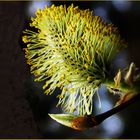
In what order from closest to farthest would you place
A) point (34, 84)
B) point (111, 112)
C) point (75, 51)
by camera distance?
point (111, 112), point (75, 51), point (34, 84)

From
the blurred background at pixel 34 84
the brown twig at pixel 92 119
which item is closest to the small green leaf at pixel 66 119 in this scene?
the brown twig at pixel 92 119

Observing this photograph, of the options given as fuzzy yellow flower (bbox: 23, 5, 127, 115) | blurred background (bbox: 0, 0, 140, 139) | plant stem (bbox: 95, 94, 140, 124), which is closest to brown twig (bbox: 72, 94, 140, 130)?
plant stem (bbox: 95, 94, 140, 124)

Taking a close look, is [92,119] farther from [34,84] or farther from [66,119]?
[34,84]

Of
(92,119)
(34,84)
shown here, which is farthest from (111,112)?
(34,84)

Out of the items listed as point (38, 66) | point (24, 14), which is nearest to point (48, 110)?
point (24, 14)

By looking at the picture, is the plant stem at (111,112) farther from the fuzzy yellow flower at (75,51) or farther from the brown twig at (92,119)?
the fuzzy yellow flower at (75,51)

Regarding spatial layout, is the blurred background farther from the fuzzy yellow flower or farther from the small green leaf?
the small green leaf
